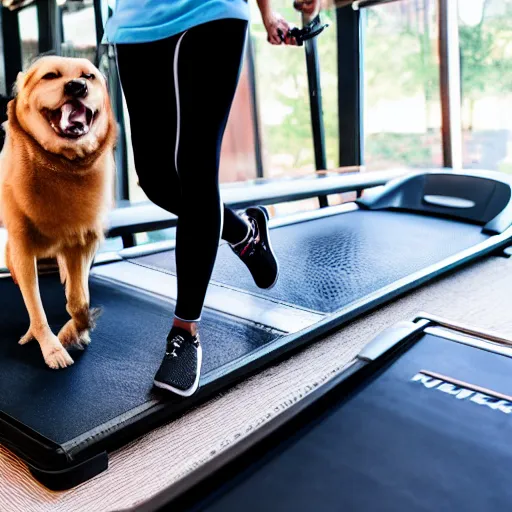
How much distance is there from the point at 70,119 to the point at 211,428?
2.53 feet

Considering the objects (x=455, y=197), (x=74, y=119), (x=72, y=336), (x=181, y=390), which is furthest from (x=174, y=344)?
(x=455, y=197)

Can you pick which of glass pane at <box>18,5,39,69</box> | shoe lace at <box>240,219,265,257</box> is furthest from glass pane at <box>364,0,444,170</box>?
shoe lace at <box>240,219,265,257</box>

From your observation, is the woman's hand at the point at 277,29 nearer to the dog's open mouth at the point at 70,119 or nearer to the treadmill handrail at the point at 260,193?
the dog's open mouth at the point at 70,119

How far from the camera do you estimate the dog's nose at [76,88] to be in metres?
1.32

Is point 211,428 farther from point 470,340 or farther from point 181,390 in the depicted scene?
point 470,340

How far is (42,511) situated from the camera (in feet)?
3.44

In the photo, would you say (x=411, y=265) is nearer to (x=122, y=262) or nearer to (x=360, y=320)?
(x=360, y=320)

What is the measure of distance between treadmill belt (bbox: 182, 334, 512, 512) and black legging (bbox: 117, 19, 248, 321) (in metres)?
0.42

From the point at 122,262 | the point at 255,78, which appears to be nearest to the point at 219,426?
the point at 122,262

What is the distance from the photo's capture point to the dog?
1.34 metres

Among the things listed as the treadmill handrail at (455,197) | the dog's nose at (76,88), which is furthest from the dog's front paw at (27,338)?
the treadmill handrail at (455,197)

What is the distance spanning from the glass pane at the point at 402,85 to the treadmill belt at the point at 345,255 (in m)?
1.35

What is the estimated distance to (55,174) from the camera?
141cm

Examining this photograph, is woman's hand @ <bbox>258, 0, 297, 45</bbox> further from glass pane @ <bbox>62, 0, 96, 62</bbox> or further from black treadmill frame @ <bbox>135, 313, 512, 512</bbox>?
glass pane @ <bbox>62, 0, 96, 62</bbox>
